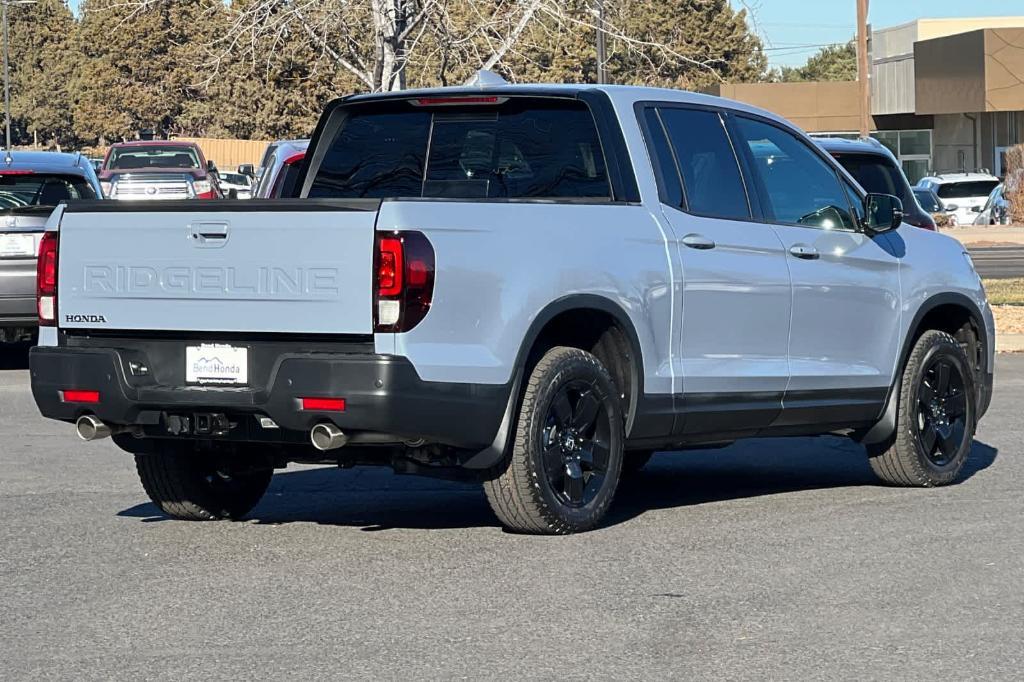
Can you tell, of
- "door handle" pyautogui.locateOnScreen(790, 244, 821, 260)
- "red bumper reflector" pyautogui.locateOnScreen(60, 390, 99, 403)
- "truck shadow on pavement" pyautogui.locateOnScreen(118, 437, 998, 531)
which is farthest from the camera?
"door handle" pyautogui.locateOnScreen(790, 244, 821, 260)

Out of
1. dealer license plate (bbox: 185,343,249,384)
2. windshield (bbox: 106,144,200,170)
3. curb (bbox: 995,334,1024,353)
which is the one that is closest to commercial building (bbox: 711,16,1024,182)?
windshield (bbox: 106,144,200,170)

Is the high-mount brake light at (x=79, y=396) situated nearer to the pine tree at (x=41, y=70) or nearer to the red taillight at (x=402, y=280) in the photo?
the red taillight at (x=402, y=280)

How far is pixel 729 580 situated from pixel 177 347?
2380mm

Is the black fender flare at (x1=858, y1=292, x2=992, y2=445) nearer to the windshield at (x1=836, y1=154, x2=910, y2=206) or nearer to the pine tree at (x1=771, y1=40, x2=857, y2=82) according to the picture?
the windshield at (x1=836, y1=154, x2=910, y2=206)

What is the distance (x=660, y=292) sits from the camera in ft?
26.8

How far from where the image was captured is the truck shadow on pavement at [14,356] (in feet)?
56.3

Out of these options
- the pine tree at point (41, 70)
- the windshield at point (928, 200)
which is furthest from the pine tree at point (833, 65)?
the windshield at point (928, 200)

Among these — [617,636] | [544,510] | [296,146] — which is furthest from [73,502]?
[296,146]

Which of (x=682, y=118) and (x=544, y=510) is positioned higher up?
(x=682, y=118)

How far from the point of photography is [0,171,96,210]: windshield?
52.5ft

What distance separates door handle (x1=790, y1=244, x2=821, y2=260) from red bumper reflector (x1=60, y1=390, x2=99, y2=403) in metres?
3.36

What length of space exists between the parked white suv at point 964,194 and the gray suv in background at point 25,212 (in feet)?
118

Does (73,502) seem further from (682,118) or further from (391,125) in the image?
(682,118)

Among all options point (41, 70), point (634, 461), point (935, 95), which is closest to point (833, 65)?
point (41, 70)
